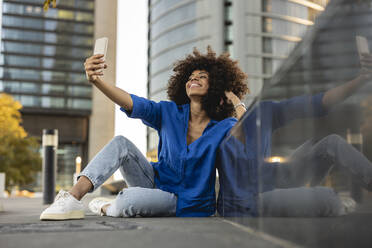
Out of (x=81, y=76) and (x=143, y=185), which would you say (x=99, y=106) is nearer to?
(x=81, y=76)

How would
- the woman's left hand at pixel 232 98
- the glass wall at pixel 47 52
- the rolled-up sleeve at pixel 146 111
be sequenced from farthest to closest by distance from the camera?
the glass wall at pixel 47 52 → the woman's left hand at pixel 232 98 → the rolled-up sleeve at pixel 146 111

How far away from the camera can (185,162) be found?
2719mm

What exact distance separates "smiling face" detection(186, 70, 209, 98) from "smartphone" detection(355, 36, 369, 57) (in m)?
2.09

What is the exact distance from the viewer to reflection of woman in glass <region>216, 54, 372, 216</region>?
107cm

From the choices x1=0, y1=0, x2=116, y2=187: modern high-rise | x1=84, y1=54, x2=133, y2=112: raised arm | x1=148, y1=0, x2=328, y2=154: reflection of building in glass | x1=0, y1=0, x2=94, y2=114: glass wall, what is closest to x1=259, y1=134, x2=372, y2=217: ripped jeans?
x1=84, y1=54, x2=133, y2=112: raised arm

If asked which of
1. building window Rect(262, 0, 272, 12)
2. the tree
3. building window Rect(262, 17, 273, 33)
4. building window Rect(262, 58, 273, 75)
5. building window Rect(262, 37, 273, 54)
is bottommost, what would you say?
the tree

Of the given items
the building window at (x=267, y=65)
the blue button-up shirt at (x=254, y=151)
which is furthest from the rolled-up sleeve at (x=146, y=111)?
the building window at (x=267, y=65)

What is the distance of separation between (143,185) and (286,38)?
35.6 m

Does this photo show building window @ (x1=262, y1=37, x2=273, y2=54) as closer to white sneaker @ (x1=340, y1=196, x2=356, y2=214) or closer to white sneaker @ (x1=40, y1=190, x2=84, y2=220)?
white sneaker @ (x1=40, y1=190, x2=84, y2=220)

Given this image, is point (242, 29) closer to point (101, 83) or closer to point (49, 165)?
→ point (49, 165)

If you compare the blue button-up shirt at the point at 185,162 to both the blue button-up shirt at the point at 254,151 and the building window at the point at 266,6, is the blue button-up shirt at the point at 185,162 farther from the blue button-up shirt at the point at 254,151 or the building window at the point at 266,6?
the building window at the point at 266,6

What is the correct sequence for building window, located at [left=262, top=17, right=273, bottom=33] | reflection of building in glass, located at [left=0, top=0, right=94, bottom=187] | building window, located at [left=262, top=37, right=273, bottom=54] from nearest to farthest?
building window, located at [left=262, top=37, right=273, bottom=54] < building window, located at [left=262, top=17, right=273, bottom=33] < reflection of building in glass, located at [left=0, top=0, right=94, bottom=187]

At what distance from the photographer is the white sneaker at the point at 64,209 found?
91.6 inches

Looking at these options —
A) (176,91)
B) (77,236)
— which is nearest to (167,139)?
(176,91)
